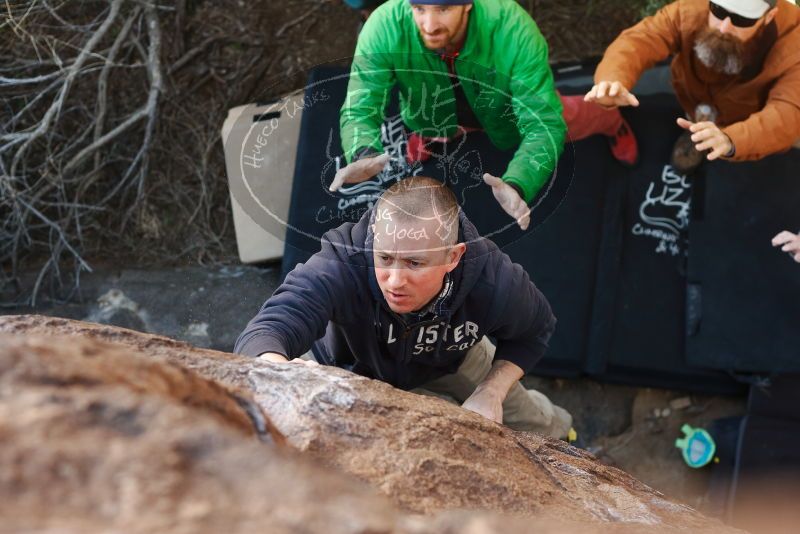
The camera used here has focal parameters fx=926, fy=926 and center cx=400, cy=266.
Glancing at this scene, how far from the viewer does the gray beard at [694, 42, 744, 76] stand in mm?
2721

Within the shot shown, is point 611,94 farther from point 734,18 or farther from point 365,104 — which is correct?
point 365,104

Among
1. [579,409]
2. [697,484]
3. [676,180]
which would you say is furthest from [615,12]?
[697,484]

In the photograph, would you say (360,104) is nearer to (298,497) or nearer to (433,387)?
(433,387)

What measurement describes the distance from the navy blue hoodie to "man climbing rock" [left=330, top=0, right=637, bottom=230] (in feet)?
0.51

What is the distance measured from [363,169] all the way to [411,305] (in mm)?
341

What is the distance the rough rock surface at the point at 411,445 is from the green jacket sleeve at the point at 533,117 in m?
0.53

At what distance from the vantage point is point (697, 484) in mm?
3600

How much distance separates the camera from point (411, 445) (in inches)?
57.4

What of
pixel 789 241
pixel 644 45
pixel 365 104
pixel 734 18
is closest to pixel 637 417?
pixel 789 241

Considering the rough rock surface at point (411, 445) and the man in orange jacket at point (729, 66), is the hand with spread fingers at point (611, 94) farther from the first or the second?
the rough rock surface at point (411, 445)

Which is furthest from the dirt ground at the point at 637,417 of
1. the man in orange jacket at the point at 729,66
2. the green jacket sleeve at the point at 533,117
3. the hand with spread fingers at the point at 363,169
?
the hand with spread fingers at the point at 363,169

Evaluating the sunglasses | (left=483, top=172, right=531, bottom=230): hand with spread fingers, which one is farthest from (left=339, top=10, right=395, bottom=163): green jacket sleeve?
the sunglasses

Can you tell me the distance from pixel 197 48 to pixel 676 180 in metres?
2.13

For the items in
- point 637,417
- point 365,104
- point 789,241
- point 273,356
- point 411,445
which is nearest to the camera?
point 411,445
